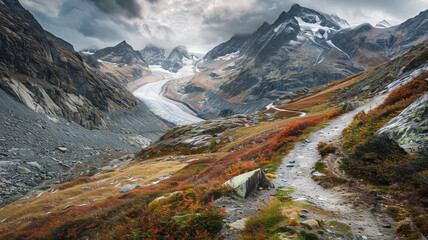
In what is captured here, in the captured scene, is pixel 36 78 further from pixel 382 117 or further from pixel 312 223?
pixel 382 117

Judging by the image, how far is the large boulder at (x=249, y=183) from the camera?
8305 mm

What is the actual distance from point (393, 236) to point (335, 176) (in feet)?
16.1

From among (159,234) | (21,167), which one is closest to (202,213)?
(159,234)

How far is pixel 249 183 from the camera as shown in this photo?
8.52m

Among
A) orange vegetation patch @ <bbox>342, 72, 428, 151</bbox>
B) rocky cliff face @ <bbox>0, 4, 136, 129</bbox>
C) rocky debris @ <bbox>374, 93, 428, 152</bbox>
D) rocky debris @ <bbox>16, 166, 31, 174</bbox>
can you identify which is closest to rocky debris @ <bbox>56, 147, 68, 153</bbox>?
rocky debris @ <bbox>16, 166, 31, 174</bbox>

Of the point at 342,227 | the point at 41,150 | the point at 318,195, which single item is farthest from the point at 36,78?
the point at 342,227

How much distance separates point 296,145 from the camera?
17.2m

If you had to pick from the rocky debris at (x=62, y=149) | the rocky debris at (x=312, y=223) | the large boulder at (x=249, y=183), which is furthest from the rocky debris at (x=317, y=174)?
the rocky debris at (x=62, y=149)

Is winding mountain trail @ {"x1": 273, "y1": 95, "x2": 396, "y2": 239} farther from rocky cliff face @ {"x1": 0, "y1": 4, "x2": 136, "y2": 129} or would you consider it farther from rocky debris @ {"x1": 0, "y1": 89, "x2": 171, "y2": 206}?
rocky cliff face @ {"x1": 0, "y1": 4, "x2": 136, "y2": 129}

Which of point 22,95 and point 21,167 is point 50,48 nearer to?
point 22,95

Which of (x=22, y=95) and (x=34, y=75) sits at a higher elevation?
(x=34, y=75)

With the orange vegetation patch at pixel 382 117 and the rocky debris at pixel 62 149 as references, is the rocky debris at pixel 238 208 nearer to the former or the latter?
the orange vegetation patch at pixel 382 117

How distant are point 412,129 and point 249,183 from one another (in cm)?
846

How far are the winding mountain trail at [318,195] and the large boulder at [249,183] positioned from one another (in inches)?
44.6
